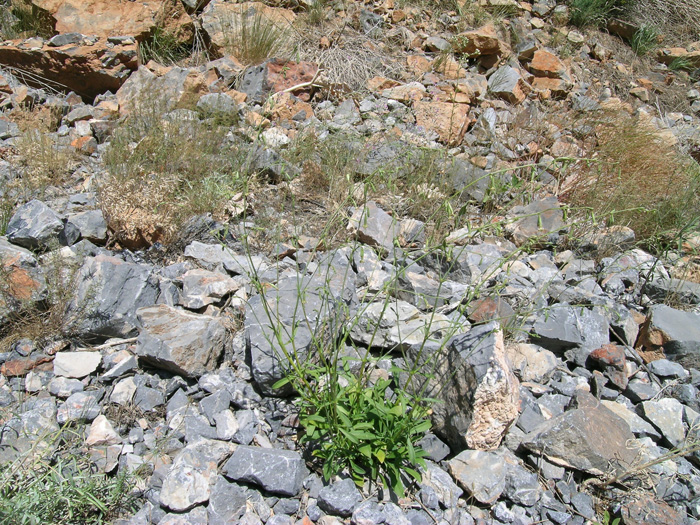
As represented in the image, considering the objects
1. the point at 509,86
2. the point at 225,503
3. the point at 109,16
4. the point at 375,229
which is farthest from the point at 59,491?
the point at 509,86

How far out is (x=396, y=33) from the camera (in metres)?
5.89

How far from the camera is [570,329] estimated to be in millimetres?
2715

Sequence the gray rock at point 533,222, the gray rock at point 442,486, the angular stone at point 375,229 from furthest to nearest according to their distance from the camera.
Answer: the gray rock at point 533,222, the angular stone at point 375,229, the gray rock at point 442,486

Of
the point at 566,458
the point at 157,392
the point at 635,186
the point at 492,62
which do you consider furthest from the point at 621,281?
the point at 492,62

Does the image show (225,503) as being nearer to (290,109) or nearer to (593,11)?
(290,109)

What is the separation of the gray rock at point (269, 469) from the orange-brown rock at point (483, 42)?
4.88m

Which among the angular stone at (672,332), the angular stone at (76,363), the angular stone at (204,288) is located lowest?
the angular stone at (672,332)

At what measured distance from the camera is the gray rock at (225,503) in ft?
6.12

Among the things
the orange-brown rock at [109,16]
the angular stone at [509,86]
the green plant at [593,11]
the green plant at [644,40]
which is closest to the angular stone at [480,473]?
the angular stone at [509,86]

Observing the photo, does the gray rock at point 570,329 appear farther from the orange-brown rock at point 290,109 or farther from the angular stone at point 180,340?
the orange-brown rock at point 290,109

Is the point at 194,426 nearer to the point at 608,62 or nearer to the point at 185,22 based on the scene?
the point at 185,22

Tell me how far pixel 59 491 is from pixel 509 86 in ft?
17.0

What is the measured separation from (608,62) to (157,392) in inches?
275

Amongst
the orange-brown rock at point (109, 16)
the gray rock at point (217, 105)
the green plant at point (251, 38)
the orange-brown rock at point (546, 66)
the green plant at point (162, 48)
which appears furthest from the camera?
the orange-brown rock at point (546, 66)
